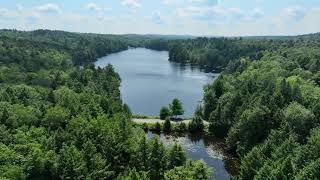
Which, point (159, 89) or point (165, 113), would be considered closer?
point (165, 113)

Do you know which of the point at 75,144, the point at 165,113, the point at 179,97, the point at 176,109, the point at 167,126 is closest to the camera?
the point at 75,144

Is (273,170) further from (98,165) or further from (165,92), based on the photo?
(165,92)

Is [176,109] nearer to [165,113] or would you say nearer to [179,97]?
[165,113]

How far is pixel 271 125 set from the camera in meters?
77.2

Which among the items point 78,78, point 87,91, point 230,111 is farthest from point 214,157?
point 78,78

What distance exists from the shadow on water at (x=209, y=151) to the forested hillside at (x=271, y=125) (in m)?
2.24

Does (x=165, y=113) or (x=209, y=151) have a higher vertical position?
(x=165, y=113)

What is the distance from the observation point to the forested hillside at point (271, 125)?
52438 mm

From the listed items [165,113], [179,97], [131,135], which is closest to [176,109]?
[165,113]

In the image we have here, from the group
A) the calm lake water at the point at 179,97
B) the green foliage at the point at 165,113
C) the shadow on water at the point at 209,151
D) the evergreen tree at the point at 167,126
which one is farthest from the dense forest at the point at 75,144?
the calm lake water at the point at 179,97

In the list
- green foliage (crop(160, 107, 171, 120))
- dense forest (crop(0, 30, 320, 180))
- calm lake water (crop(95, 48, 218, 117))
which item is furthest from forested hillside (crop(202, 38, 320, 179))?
calm lake water (crop(95, 48, 218, 117))

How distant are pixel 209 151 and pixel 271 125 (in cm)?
1242

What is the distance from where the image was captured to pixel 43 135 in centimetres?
6575

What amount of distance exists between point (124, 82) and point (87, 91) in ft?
224
